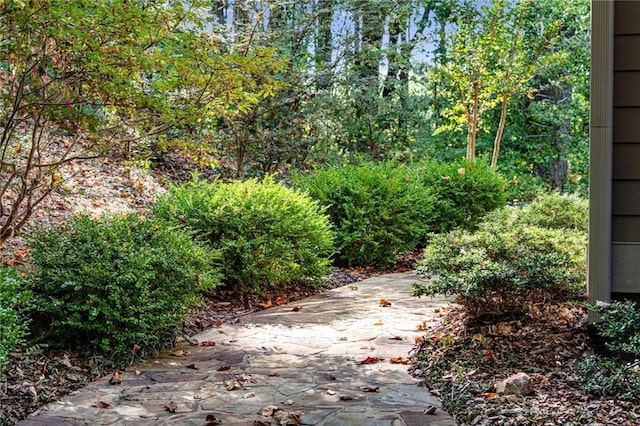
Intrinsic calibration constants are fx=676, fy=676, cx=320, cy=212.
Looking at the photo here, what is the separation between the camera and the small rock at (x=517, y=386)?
325 cm

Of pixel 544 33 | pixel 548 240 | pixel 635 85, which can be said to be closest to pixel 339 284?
pixel 548 240

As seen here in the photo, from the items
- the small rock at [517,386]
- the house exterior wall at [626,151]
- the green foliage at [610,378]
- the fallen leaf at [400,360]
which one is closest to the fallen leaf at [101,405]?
the fallen leaf at [400,360]

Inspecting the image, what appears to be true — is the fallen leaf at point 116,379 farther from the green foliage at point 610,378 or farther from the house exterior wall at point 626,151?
the house exterior wall at point 626,151

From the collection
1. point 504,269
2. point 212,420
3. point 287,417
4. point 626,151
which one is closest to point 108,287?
point 212,420

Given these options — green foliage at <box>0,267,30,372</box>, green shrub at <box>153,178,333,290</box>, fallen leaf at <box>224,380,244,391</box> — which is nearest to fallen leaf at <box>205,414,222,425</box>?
fallen leaf at <box>224,380,244,391</box>

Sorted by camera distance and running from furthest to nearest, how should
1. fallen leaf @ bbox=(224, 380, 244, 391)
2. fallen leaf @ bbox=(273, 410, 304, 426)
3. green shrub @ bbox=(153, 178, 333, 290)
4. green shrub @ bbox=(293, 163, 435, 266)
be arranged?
1. green shrub @ bbox=(293, 163, 435, 266)
2. green shrub @ bbox=(153, 178, 333, 290)
3. fallen leaf @ bbox=(224, 380, 244, 391)
4. fallen leaf @ bbox=(273, 410, 304, 426)

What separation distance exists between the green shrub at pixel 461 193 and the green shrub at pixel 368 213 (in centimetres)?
149

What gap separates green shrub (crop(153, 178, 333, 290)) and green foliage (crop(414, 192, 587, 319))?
1585 mm

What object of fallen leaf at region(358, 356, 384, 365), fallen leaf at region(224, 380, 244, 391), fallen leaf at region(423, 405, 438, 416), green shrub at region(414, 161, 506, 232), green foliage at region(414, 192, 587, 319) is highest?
green shrub at region(414, 161, 506, 232)

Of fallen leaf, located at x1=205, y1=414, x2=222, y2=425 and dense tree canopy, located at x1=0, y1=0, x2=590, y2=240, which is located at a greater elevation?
dense tree canopy, located at x1=0, y1=0, x2=590, y2=240

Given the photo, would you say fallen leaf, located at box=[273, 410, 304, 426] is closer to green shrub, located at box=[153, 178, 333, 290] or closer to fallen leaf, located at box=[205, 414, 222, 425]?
fallen leaf, located at box=[205, 414, 222, 425]

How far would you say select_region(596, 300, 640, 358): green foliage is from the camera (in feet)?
11.1

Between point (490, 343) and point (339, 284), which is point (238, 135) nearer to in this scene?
point (339, 284)

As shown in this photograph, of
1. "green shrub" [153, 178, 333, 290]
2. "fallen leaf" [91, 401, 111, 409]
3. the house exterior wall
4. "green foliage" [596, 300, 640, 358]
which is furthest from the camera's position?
"green shrub" [153, 178, 333, 290]
